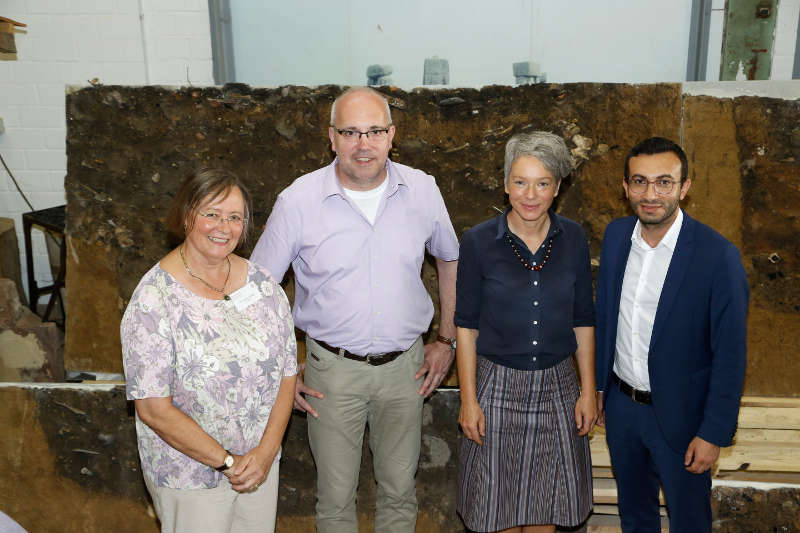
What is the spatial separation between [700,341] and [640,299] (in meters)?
0.19

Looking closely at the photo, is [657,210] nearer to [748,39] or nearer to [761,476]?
[761,476]

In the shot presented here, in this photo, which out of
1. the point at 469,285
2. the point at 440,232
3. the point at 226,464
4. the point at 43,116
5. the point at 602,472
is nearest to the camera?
the point at 226,464

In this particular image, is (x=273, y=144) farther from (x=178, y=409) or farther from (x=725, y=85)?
(x=725, y=85)

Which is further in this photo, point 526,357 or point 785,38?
point 785,38

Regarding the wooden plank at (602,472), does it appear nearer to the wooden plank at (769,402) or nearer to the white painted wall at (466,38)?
the wooden plank at (769,402)

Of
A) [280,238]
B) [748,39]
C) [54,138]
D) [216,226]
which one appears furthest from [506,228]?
[54,138]

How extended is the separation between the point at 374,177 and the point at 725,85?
61.9 inches

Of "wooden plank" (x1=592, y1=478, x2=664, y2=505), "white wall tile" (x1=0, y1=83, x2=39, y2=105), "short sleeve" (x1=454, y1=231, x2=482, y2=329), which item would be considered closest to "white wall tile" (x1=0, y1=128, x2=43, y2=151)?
"white wall tile" (x1=0, y1=83, x2=39, y2=105)

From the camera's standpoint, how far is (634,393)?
1869mm

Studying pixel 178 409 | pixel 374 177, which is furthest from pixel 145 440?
pixel 374 177

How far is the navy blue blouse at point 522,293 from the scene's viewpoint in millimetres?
1838

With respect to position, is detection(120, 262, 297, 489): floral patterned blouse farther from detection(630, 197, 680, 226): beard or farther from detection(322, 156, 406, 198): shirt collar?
detection(630, 197, 680, 226): beard

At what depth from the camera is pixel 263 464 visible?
1760mm

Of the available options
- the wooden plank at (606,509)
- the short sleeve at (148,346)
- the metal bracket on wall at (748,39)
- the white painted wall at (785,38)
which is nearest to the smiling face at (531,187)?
the short sleeve at (148,346)
